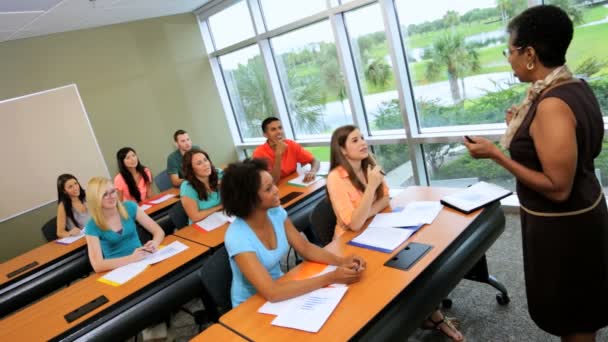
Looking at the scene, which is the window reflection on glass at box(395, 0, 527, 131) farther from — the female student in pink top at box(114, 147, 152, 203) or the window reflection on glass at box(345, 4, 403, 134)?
the female student in pink top at box(114, 147, 152, 203)

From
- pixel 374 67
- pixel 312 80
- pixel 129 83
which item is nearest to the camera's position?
pixel 374 67

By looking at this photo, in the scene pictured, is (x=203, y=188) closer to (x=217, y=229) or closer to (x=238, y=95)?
(x=217, y=229)

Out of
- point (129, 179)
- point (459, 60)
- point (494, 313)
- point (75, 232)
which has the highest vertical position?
point (459, 60)

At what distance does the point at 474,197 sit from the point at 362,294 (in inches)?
39.6

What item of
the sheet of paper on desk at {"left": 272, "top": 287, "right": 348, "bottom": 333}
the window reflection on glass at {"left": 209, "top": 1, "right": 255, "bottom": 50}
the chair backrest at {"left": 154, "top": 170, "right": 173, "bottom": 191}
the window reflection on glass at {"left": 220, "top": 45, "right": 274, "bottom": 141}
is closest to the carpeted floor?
the sheet of paper on desk at {"left": 272, "top": 287, "right": 348, "bottom": 333}

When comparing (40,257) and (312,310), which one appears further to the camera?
(40,257)

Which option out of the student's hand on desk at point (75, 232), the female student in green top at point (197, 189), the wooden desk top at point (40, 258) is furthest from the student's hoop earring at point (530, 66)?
the student's hand on desk at point (75, 232)

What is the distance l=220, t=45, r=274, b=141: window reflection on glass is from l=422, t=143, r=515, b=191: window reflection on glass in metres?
2.56

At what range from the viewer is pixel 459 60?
3564mm

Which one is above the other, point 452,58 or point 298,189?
point 452,58

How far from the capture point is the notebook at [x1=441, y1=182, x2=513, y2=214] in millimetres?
1988

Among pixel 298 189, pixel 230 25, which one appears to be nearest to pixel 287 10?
pixel 230 25

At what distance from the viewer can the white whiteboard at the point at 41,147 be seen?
4484 millimetres

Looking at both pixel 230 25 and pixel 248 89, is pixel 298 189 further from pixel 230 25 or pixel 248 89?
pixel 230 25
